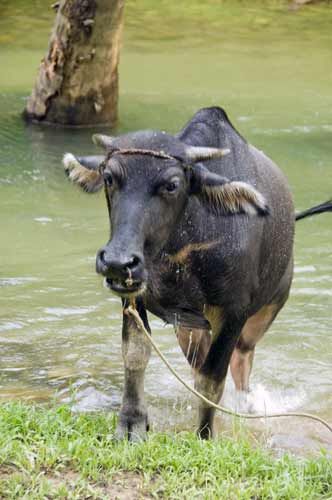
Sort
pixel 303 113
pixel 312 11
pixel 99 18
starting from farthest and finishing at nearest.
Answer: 1. pixel 312 11
2. pixel 303 113
3. pixel 99 18

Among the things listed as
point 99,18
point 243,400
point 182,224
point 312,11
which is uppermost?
point 182,224

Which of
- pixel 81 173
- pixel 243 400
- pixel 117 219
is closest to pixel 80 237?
pixel 243 400

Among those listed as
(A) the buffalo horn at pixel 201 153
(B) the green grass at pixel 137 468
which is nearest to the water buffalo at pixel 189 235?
(A) the buffalo horn at pixel 201 153

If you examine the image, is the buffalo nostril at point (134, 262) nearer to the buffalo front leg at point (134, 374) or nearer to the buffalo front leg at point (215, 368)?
the buffalo front leg at point (134, 374)

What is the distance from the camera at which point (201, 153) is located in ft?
18.3

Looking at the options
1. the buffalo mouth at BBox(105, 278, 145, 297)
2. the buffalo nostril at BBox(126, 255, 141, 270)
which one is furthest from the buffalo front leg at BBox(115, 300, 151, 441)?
the buffalo nostril at BBox(126, 255, 141, 270)

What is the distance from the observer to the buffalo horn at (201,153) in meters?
5.56

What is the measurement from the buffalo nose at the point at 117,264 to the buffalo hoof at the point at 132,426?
112 cm

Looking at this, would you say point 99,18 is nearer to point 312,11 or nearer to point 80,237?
point 80,237

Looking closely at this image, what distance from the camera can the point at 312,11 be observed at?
2244cm

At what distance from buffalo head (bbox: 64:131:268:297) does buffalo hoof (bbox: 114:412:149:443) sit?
3.20 ft

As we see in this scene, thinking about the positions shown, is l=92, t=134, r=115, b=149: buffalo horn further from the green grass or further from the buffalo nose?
the green grass

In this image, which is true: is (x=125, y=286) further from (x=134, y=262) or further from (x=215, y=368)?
(x=215, y=368)

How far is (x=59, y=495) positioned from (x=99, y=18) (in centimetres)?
929
